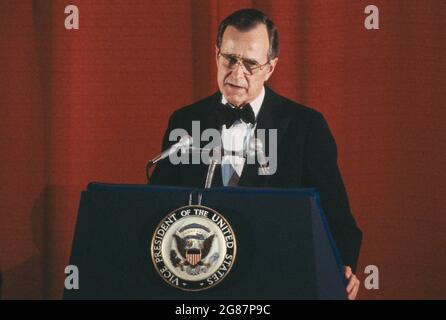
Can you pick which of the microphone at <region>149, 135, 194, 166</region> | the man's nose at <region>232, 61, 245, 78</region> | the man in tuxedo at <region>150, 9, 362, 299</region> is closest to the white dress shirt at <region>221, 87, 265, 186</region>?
the man in tuxedo at <region>150, 9, 362, 299</region>

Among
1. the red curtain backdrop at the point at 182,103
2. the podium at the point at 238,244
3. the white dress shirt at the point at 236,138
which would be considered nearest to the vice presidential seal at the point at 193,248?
the podium at the point at 238,244

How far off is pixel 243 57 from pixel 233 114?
6.5 inches

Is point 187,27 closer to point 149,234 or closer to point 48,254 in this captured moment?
point 48,254

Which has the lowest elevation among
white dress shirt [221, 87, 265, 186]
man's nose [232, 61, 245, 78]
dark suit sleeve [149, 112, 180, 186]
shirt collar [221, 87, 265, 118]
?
dark suit sleeve [149, 112, 180, 186]

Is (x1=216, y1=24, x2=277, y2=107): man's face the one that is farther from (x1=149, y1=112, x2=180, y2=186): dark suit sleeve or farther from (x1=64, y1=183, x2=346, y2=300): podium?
(x1=64, y1=183, x2=346, y2=300): podium

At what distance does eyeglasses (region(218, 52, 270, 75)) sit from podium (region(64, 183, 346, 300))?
65cm

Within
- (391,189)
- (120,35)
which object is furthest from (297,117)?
(120,35)

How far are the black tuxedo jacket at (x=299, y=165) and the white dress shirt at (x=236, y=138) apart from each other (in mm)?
22

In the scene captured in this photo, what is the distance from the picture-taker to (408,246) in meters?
2.48

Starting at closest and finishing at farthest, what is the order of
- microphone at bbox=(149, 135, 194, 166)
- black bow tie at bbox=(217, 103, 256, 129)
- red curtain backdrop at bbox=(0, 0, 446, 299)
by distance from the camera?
microphone at bbox=(149, 135, 194, 166), black bow tie at bbox=(217, 103, 256, 129), red curtain backdrop at bbox=(0, 0, 446, 299)

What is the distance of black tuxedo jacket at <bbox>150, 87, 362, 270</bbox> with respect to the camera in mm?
1911

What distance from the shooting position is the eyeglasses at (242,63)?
1.90m

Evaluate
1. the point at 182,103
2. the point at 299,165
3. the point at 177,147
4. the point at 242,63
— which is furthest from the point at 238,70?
the point at 182,103

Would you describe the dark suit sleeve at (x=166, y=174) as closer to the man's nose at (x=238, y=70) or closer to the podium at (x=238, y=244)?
the man's nose at (x=238, y=70)
